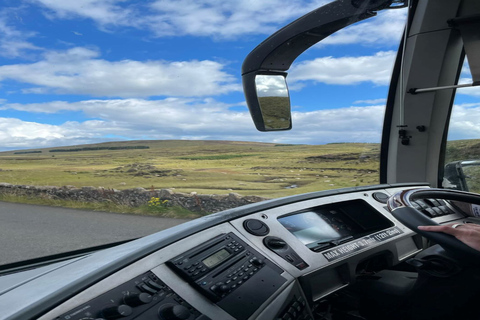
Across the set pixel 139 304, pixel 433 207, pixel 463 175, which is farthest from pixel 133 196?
pixel 463 175

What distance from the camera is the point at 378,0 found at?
8.04ft

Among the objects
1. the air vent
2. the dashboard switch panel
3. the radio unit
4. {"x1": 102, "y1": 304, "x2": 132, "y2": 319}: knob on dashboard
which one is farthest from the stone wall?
{"x1": 102, "y1": 304, "x2": 132, "y2": 319}: knob on dashboard

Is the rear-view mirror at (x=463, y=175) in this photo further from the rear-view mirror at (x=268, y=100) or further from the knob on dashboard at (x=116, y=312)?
the knob on dashboard at (x=116, y=312)

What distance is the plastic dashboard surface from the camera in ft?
3.82

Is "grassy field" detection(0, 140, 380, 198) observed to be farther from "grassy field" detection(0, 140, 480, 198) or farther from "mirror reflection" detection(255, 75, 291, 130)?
"mirror reflection" detection(255, 75, 291, 130)

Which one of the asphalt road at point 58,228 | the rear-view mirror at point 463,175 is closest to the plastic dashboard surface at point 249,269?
the asphalt road at point 58,228

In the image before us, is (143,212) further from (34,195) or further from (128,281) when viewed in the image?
(128,281)

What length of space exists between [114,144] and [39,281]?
195 centimetres

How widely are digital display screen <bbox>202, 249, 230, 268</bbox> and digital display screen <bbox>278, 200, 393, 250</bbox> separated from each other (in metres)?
0.52

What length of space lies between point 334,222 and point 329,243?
28 cm

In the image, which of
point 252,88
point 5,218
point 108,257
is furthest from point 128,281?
point 5,218

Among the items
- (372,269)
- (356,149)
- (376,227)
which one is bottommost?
(372,269)

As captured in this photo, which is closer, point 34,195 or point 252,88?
point 252,88

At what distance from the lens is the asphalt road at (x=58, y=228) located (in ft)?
6.74
